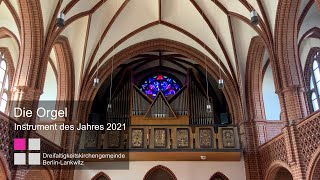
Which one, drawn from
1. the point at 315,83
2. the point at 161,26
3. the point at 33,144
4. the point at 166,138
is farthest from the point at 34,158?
the point at 315,83

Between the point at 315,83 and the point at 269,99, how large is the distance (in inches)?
85.9

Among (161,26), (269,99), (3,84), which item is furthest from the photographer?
(161,26)

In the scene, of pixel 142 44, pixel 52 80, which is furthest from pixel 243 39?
pixel 52 80

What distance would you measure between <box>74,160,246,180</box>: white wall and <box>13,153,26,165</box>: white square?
16.9 ft

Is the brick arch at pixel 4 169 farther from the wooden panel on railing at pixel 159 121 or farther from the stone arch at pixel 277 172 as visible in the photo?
the stone arch at pixel 277 172

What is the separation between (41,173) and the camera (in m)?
13.6

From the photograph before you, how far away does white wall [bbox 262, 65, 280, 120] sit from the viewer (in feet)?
53.1

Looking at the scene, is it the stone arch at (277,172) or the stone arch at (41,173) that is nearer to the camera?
the stone arch at (277,172)

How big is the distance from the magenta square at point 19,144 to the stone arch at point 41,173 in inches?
104

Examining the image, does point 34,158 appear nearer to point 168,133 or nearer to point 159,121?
point 168,133

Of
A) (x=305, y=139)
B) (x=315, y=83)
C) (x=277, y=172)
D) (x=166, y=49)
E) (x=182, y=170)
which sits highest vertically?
(x=166, y=49)

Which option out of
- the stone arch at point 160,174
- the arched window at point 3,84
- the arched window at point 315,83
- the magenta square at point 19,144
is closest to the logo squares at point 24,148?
the magenta square at point 19,144

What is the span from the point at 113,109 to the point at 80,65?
10.7 feet

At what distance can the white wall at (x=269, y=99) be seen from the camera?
1617cm
